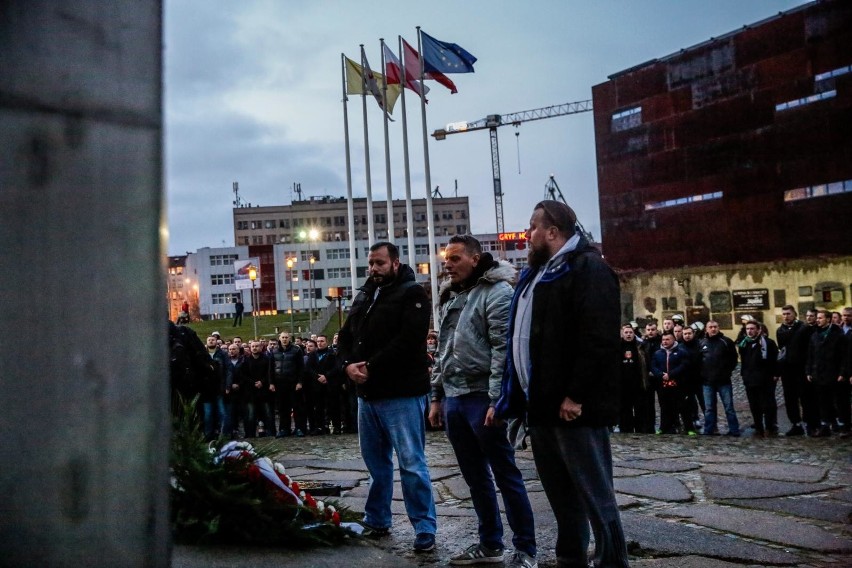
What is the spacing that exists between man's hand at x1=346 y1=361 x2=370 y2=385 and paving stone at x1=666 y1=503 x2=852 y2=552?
8.99ft

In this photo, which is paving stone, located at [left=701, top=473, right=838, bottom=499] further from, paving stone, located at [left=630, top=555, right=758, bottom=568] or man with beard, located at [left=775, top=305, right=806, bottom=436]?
man with beard, located at [left=775, top=305, right=806, bottom=436]

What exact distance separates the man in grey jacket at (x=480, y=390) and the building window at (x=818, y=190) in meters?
35.9

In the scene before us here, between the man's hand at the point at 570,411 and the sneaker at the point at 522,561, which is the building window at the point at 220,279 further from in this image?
the man's hand at the point at 570,411

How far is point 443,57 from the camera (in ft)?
99.7

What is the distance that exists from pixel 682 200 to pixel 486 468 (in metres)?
39.8

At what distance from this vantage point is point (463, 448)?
515cm

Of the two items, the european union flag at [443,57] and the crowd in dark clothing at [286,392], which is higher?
the european union flag at [443,57]

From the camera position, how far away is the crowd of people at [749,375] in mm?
13242

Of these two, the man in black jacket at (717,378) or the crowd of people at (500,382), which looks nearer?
the crowd of people at (500,382)

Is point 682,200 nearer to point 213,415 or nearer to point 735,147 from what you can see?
point 735,147

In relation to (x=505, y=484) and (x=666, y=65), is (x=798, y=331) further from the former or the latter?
(x=666, y=65)

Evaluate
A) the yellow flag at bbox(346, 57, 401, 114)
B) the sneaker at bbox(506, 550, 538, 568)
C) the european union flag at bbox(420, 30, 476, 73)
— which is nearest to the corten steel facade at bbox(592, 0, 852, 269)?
the european union flag at bbox(420, 30, 476, 73)

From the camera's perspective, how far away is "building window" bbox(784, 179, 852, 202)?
35906 millimetres

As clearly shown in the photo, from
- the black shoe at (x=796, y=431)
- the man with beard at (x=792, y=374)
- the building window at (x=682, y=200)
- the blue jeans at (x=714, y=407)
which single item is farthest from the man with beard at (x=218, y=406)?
the building window at (x=682, y=200)
